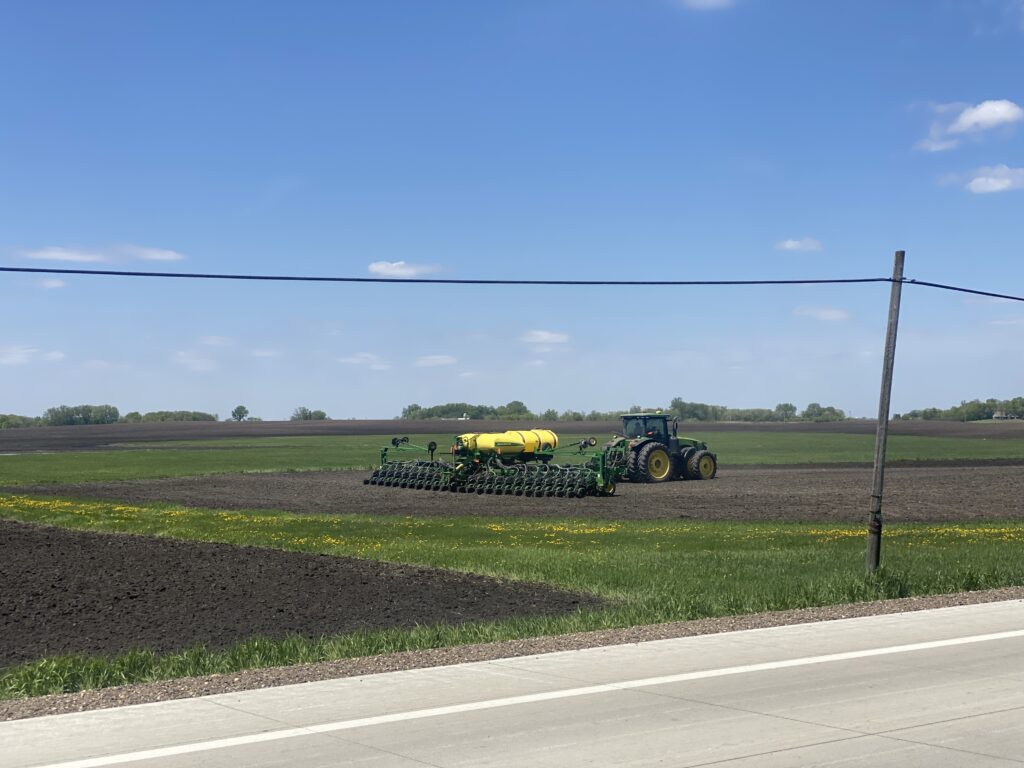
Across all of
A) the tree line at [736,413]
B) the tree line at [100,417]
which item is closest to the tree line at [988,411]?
the tree line at [736,413]

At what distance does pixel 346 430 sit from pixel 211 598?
10289 centimetres

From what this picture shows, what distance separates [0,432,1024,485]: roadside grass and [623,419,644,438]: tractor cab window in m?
14.1

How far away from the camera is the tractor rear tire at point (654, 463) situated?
4247 cm

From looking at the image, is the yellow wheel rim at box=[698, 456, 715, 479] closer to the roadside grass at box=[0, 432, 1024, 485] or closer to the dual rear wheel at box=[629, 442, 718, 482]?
the dual rear wheel at box=[629, 442, 718, 482]

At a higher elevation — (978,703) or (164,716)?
(978,703)

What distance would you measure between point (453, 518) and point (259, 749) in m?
21.6

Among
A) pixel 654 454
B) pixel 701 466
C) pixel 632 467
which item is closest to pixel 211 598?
pixel 632 467

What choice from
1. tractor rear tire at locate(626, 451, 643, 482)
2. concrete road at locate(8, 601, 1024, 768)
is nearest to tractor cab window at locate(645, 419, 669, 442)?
tractor rear tire at locate(626, 451, 643, 482)

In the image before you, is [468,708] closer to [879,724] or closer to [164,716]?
[164,716]

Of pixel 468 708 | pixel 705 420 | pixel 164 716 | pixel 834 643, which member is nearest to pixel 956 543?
pixel 834 643

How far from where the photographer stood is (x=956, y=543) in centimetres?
2177

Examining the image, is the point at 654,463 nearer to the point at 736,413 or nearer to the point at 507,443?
the point at 507,443

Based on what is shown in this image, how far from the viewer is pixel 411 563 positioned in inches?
772

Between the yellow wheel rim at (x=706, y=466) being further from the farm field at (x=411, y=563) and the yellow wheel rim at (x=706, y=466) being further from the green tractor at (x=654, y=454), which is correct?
the farm field at (x=411, y=563)
